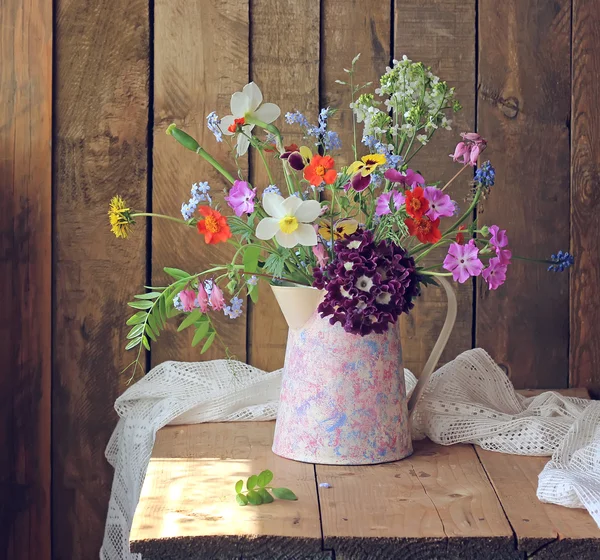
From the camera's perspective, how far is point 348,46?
1468 mm

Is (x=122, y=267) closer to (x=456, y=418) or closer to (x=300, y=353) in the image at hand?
(x=300, y=353)

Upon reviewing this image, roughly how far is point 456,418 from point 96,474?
688 millimetres

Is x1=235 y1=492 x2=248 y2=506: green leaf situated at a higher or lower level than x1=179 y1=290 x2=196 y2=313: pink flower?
lower

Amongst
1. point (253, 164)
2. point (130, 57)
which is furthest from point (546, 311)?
point (130, 57)

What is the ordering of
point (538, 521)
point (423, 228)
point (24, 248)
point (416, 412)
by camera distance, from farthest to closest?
point (24, 248), point (416, 412), point (423, 228), point (538, 521)

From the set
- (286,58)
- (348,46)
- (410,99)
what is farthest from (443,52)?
(410,99)

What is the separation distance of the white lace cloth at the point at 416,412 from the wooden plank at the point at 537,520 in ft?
0.20

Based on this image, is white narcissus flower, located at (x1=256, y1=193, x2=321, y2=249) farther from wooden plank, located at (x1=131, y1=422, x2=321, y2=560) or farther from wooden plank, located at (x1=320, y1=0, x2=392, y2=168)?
wooden plank, located at (x1=320, y1=0, x2=392, y2=168)

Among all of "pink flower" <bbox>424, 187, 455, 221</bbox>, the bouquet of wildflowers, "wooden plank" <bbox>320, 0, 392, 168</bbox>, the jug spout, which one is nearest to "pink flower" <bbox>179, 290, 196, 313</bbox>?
the bouquet of wildflowers

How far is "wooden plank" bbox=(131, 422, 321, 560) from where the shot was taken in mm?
821

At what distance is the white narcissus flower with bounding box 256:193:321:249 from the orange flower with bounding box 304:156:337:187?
1.2 inches

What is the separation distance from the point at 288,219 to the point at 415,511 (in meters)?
0.36

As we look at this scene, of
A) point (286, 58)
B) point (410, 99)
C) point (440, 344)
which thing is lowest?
point (440, 344)

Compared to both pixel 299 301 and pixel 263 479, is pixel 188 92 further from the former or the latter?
pixel 263 479
